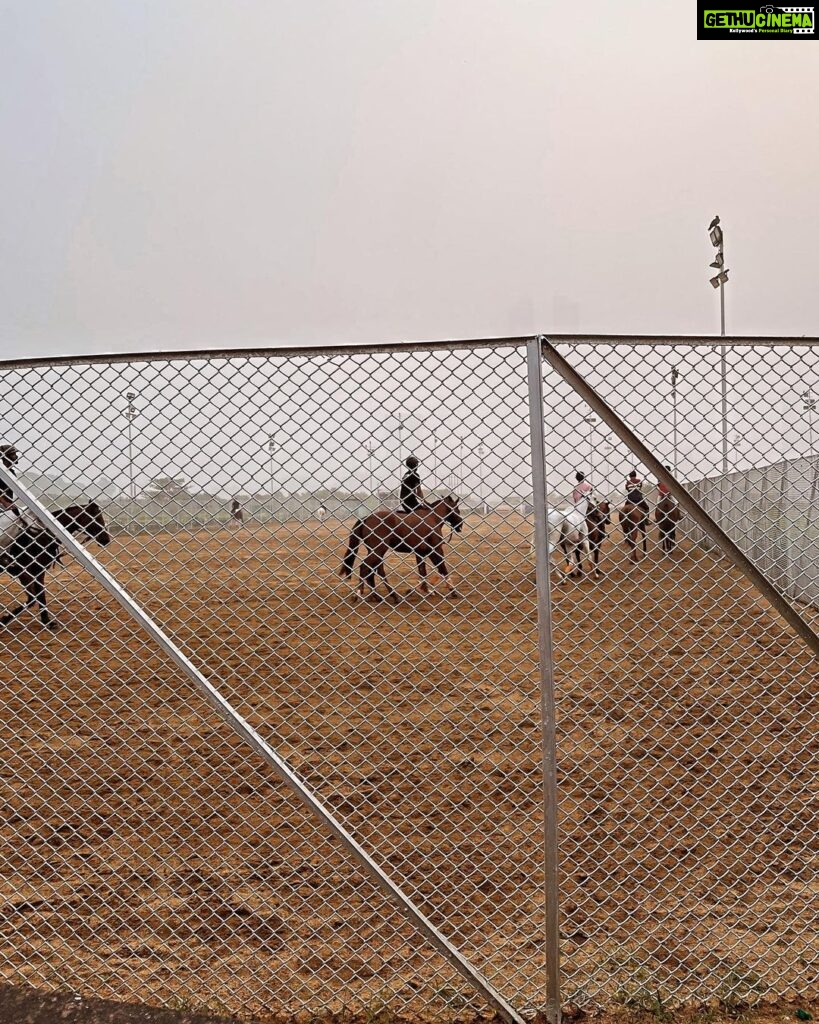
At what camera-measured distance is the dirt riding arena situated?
9.16 ft

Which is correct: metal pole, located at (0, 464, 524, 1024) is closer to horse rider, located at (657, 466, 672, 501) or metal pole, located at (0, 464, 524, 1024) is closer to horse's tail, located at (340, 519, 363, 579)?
horse's tail, located at (340, 519, 363, 579)

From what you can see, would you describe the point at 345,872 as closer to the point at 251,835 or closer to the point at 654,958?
the point at 251,835

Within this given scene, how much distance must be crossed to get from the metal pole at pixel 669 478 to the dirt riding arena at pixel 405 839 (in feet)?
1.75

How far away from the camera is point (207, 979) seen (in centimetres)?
279

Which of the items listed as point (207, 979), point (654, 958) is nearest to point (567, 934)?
point (654, 958)

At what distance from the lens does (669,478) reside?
2.30 meters

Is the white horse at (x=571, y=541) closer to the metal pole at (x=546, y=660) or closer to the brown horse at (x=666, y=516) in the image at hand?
the metal pole at (x=546, y=660)

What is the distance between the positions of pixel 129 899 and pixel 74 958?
0.53 meters

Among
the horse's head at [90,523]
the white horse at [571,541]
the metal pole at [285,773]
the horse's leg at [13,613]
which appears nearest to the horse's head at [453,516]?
the white horse at [571,541]

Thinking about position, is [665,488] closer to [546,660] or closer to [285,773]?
[546,660]

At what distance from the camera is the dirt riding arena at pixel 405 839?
2791mm

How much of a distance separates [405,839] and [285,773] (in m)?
2.10

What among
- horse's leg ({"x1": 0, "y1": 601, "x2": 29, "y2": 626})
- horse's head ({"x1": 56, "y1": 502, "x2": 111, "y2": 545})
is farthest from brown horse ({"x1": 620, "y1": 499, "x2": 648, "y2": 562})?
horse's leg ({"x1": 0, "y1": 601, "x2": 29, "y2": 626})

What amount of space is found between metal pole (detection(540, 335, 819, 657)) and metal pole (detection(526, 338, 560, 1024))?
3.3 inches
